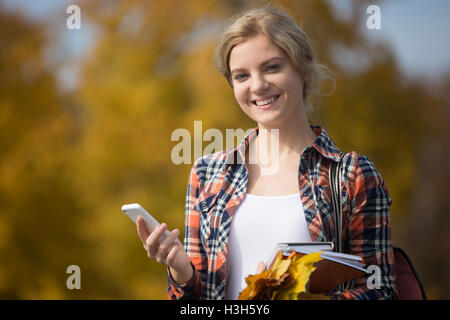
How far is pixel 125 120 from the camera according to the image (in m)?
8.29

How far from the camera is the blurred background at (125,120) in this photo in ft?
26.2

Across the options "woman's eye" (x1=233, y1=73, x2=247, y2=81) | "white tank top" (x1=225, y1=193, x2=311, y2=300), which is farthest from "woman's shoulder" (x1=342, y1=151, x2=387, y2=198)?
"woman's eye" (x1=233, y1=73, x2=247, y2=81)

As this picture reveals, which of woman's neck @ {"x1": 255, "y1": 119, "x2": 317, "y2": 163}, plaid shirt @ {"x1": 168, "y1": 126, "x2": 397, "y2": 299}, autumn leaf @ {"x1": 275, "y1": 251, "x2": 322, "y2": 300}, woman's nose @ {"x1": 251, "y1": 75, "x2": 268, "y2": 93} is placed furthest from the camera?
woman's neck @ {"x1": 255, "y1": 119, "x2": 317, "y2": 163}

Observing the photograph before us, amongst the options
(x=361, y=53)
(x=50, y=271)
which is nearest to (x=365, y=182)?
(x=361, y=53)

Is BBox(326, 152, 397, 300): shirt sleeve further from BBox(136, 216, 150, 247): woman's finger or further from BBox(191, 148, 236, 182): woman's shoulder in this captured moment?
BBox(136, 216, 150, 247): woman's finger

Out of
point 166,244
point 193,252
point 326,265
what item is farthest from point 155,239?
point 326,265

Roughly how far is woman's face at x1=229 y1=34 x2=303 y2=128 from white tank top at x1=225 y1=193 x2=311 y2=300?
1.15 feet

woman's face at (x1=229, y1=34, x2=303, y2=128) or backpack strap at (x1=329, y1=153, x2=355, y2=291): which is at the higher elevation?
woman's face at (x1=229, y1=34, x2=303, y2=128)

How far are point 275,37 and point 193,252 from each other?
954 mm

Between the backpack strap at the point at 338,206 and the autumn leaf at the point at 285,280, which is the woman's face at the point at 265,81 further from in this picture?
the autumn leaf at the point at 285,280

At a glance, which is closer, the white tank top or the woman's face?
the white tank top

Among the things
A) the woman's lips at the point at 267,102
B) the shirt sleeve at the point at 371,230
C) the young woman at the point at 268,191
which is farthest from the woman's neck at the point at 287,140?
the shirt sleeve at the point at 371,230

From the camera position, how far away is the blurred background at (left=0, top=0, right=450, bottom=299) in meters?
7.98

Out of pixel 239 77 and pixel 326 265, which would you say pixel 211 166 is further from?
pixel 326 265
